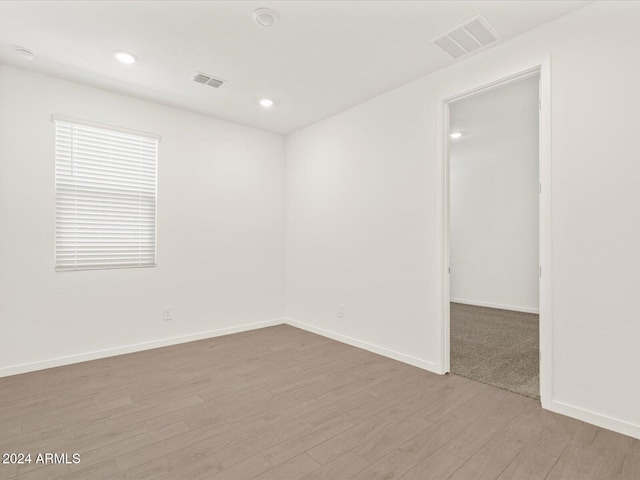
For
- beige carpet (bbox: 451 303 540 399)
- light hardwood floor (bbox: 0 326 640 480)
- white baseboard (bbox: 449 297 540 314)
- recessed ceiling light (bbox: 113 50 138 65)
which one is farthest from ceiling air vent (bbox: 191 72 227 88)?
white baseboard (bbox: 449 297 540 314)

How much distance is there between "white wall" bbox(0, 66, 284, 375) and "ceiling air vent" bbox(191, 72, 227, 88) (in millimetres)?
857

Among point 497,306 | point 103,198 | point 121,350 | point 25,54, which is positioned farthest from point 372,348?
point 25,54

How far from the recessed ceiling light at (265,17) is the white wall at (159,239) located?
200 cm

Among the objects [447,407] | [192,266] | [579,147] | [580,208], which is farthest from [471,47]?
[192,266]

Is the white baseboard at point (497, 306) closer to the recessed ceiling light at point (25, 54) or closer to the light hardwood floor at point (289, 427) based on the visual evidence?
the light hardwood floor at point (289, 427)

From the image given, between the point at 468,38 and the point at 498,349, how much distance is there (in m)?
3.04

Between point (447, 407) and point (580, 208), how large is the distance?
1.64 m

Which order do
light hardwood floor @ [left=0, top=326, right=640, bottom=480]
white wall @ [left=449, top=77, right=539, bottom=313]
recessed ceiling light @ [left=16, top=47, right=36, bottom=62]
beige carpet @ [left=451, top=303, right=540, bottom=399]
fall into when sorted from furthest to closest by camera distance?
white wall @ [left=449, top=77, right=539, bottom=313] < beige carpet @ [left=451, top=303, right=540, bottom=399] < recessed ceiling light @ [left=16, top=47, right=36, bottom=62] < light hardwood floor @ [left=0, top=326, right=640, bottom=480]

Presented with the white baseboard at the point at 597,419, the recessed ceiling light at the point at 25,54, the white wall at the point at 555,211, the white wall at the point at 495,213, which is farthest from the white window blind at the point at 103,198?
the white wall at the point at 495,213

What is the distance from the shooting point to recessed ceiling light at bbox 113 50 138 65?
9.09 ft

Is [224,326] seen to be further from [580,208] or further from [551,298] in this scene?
[580,208]

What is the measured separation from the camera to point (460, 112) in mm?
4363

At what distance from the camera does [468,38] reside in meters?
2.58

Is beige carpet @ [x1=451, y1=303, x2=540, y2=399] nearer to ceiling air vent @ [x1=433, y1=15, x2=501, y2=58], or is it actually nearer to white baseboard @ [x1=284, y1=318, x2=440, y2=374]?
white baseboard @ [x1=284, y1=318, x2=440, y2=374]
